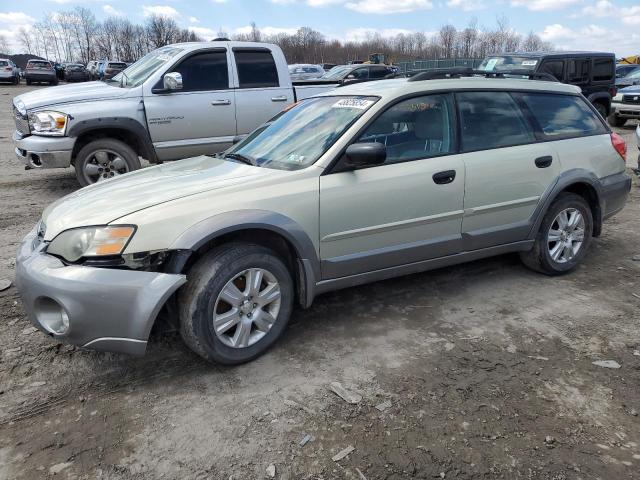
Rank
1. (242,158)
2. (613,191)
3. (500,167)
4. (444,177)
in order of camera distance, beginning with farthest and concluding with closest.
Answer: (613,191) → (500,167) → (242,158) → (444,177)

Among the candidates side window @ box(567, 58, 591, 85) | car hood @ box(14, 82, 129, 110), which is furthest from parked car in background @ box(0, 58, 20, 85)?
side window @ box(567, 58, 591, 85)

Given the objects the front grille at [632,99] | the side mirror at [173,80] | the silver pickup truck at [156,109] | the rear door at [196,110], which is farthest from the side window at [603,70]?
the side mirror at [173,80]

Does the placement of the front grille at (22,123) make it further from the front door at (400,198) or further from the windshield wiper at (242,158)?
the front door at (400,198)

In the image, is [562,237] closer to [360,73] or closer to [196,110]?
[196,110]

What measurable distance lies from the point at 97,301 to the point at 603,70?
14.8 metres

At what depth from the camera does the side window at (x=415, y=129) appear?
368 centimetres

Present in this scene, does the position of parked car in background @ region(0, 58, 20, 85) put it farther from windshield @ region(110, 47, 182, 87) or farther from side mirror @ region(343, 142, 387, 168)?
side mirror @ region(343, 142, 387, 168)

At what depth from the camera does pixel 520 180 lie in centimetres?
417

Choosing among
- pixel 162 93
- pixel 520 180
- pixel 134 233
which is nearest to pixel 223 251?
pixel 134 233

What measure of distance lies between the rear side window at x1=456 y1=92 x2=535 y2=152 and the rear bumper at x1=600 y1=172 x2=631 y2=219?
3.17 feet

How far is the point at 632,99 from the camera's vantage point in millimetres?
14859

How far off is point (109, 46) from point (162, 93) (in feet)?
302

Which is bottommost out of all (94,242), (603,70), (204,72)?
(94,242)

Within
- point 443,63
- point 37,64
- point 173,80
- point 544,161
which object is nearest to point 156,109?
point 173,80
